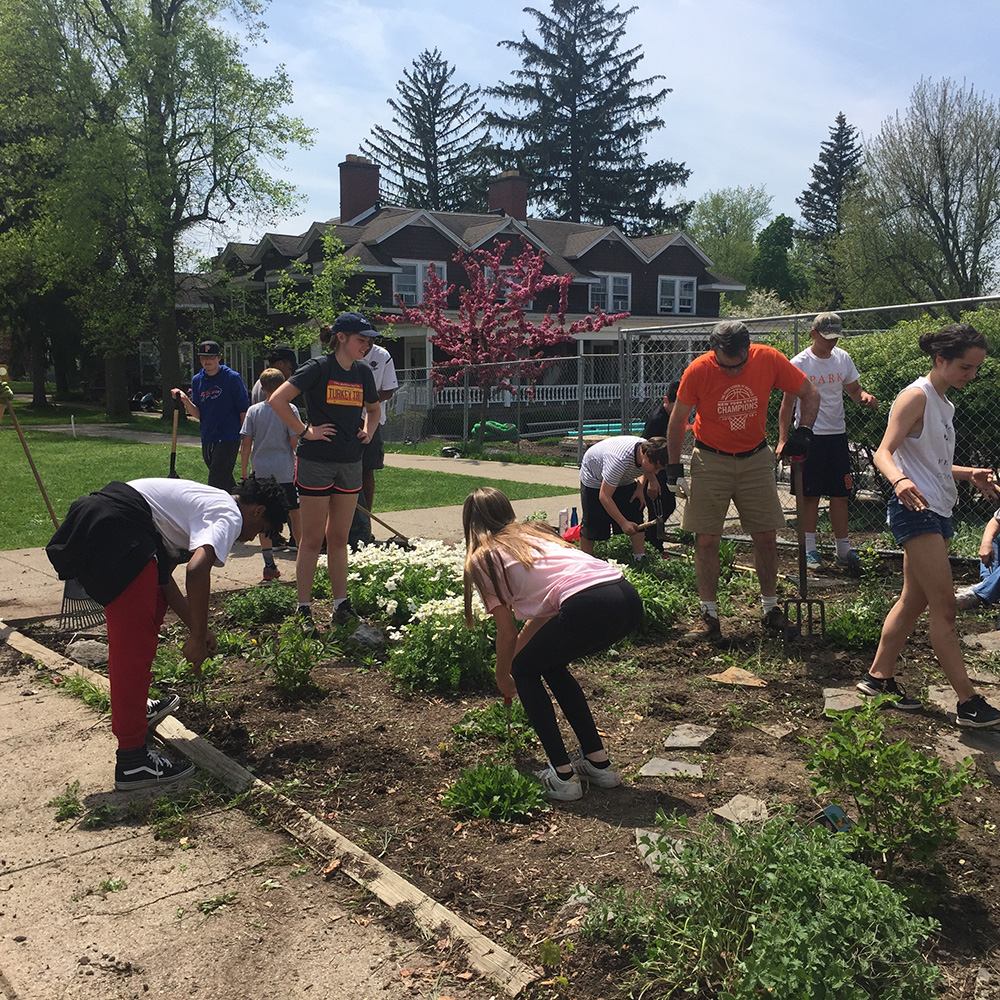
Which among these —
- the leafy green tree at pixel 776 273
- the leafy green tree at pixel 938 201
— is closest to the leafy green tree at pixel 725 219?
the leafy green tree at pixel 776 273

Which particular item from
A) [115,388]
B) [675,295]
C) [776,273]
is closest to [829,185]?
[776,273]

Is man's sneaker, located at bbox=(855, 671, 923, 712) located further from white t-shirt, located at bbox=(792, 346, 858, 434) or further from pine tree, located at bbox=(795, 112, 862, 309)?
pine tree, located at bbox=(795, 112, 862, 309)

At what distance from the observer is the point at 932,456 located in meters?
4.44

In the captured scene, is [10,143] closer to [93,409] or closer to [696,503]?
[93,409]

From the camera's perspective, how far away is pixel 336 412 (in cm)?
608

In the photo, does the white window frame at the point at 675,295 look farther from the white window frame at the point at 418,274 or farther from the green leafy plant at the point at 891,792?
the green leafy plant at the point at 891,792

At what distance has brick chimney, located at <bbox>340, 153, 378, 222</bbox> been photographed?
41250 millimetres

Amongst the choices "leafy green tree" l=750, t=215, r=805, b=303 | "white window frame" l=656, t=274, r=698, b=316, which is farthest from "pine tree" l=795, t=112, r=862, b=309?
"white window frame" l=656, t=274, r=698, b=316

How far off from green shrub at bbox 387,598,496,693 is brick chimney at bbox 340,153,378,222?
38977 millimetres

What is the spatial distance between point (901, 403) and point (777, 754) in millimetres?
1766

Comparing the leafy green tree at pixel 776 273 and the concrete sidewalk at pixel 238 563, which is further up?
the leafy green tree at pixel 776 273

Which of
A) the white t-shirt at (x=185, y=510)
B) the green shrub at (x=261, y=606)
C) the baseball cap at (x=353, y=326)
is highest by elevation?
the baseball cap at (x=353, y=326)

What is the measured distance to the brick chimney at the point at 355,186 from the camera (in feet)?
135

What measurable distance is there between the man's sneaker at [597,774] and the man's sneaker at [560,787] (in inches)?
2.9
